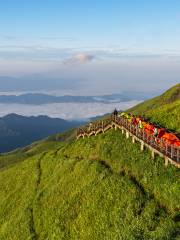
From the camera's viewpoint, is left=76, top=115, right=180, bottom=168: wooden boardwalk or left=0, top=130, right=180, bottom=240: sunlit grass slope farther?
left=76, top=115, right=180, bottom=168: wooden boardwalk

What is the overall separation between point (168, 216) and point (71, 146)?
4185 cm

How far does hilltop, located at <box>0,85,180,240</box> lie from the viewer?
37.4m

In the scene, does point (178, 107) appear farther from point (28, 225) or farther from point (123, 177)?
point (28, 225)

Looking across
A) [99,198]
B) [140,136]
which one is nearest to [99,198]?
[99,198]

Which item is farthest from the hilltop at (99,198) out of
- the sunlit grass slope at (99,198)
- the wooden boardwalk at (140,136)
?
the wooden boardwalk at (140,136)

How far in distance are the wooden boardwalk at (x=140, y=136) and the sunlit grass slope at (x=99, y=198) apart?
1.07 m

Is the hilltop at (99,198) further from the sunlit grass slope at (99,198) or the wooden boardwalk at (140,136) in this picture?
the wooden boardwalk at (140,136)

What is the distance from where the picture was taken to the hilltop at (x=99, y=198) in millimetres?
37438

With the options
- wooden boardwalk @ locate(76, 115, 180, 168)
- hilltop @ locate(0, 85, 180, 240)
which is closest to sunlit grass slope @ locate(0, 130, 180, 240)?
hilltop @ locate(0, 85, 180, 240)

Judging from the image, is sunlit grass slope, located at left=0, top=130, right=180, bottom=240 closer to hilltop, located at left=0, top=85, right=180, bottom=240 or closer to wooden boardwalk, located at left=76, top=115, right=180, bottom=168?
hilltop, located at left=0, top=85, right=180, bottom=240

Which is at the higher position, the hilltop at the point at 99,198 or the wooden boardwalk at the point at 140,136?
the wooden boardwalk at the point at 140,136

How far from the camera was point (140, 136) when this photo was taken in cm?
5466

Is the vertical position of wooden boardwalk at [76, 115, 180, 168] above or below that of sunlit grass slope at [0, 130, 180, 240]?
above

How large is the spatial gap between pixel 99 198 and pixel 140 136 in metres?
12.8
